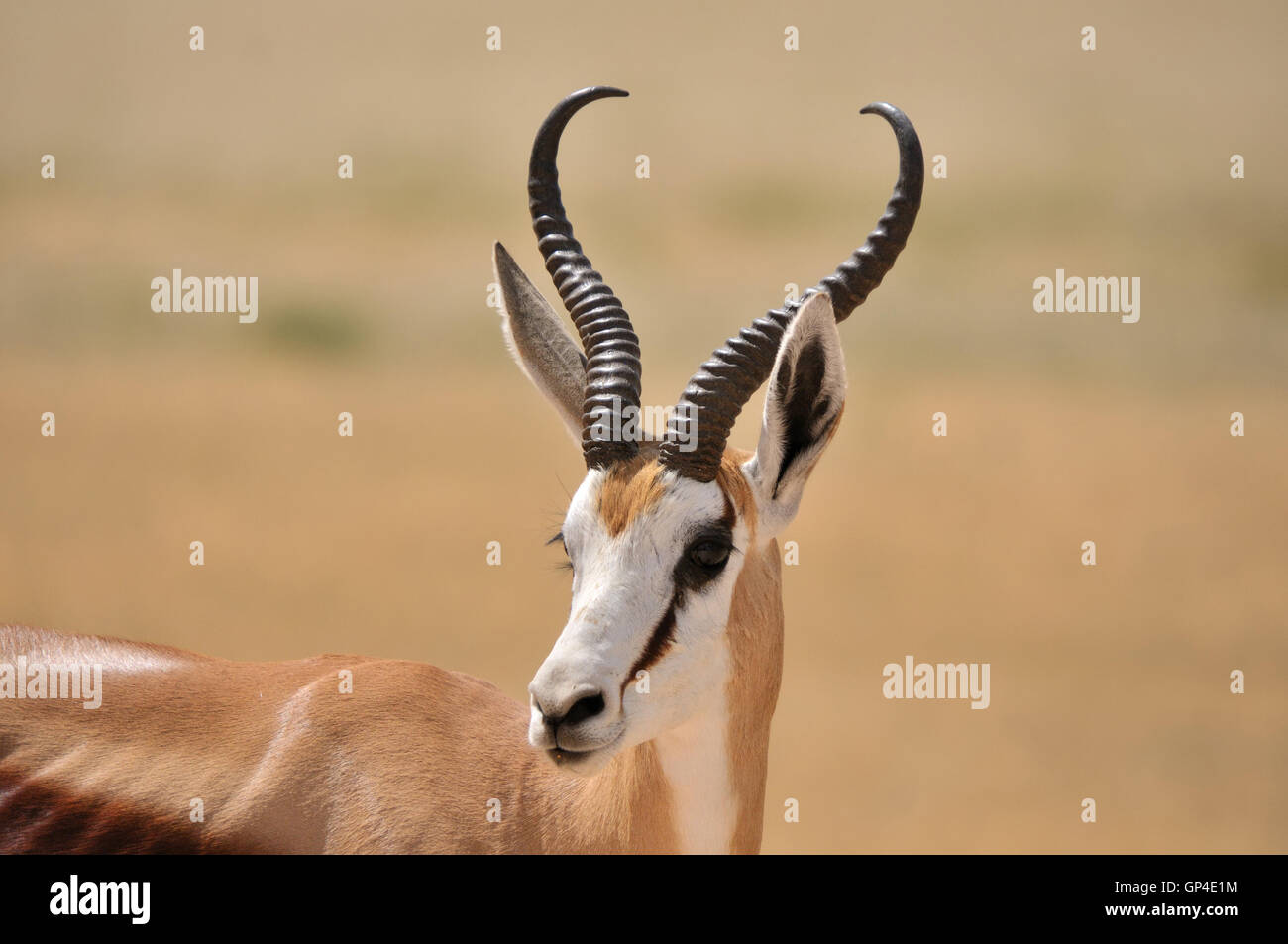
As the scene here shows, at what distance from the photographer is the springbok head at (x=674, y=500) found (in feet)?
13.0

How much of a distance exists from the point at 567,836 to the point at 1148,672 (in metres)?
7.88

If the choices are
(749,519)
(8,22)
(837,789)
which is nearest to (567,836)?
(749,519)

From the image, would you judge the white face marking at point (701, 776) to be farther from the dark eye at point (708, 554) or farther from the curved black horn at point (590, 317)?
the curved black horn at point (590, 317)

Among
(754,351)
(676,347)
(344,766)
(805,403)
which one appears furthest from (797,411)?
(676,347)

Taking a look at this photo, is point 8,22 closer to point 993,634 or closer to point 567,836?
point 993,634

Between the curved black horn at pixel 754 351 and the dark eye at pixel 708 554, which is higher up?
the curved black horn at pixel 754 351

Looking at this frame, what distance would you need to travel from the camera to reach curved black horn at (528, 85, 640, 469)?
4.49m

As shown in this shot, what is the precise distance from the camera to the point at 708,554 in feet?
14.0

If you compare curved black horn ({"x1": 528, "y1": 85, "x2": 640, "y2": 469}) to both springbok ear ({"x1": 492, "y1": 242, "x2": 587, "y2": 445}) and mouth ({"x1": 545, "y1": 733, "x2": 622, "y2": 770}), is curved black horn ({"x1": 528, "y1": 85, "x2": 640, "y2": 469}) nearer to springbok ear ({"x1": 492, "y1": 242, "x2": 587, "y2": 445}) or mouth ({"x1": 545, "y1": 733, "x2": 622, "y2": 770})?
springbok ear ({"x1": 492, "y1": 242, "x2": 587, "y2": 445})

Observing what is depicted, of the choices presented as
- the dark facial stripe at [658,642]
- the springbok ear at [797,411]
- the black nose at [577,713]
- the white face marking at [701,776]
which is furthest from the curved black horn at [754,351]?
the black nose at [577,713]

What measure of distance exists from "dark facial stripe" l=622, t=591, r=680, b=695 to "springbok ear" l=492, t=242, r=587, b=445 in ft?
3.49

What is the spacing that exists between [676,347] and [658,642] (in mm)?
8705

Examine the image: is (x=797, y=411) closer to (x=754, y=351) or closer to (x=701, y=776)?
(x=754, y=351)

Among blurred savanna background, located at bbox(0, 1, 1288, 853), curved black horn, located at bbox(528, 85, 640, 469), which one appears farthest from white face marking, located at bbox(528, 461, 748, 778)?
blurred savanna background, located at bbox(0, 1, 1288, 853)
